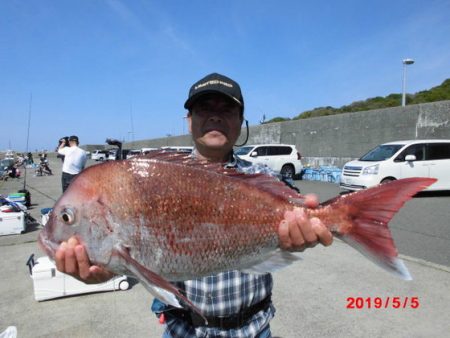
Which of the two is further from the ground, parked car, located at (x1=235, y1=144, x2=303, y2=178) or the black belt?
parked car, located at (x1=235, y1=144, x2=303, y2=178)

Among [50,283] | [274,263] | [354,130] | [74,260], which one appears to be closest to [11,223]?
[50,283]

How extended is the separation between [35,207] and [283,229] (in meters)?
12.3

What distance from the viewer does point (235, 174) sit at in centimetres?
180

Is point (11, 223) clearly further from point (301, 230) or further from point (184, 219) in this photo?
point (301, 230)

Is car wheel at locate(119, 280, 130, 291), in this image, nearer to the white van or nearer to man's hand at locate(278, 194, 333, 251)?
man's hand at locate(278, 194, 333, 251)

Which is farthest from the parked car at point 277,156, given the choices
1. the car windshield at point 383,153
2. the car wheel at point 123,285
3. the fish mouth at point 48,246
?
the fish mouth at point 48,246

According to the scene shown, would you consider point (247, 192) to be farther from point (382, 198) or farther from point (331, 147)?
point (331, 147)

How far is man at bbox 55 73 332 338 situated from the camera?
1.74 metres

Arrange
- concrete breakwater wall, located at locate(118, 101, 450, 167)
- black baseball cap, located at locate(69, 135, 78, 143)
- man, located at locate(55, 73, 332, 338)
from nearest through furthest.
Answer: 1. man, located at locate(55, 73, 332, 338)
2. black baseball cap, located at locate(69, 135, 78, 143)
3. concrete breakwater wall, located at locate(118, 101, 450, 167)

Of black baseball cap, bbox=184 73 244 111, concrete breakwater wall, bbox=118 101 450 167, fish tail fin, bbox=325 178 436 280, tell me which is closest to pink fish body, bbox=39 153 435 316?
fish tail fin, bbox=325 178 436 280

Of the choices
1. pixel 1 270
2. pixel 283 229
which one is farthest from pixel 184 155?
pixel 1 270

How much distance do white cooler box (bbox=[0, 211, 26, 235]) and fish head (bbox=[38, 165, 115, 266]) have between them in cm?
724

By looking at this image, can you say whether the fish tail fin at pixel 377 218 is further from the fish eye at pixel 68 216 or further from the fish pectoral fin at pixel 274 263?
the fish eye at pixel 68 216

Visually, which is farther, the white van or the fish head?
the white van
